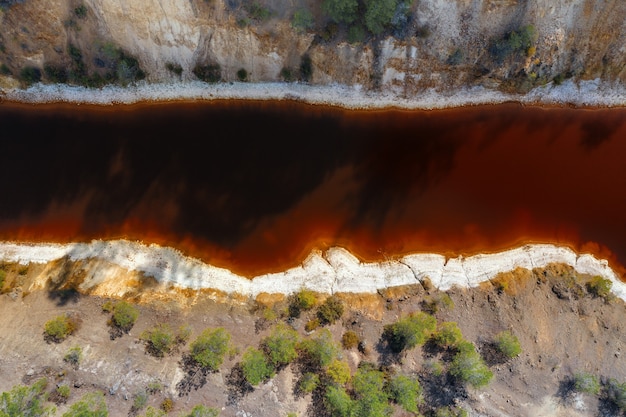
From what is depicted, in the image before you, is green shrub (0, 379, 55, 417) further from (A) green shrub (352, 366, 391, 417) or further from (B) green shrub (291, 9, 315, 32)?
(B) green shrub (291, 9, 315, 32)

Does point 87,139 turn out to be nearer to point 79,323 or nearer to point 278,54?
point 79,323

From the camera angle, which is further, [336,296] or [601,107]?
[601,107]

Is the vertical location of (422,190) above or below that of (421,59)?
below

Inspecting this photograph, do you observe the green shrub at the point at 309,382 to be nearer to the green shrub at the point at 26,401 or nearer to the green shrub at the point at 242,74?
the green shrub at the point at 26,401

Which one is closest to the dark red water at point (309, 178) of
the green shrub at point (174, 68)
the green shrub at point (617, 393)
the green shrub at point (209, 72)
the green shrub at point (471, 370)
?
the green shrub at point (209, 72)

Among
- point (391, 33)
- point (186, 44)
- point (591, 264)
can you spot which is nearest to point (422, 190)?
point (391, 33)

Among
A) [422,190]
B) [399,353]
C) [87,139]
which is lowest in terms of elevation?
[399,353]
